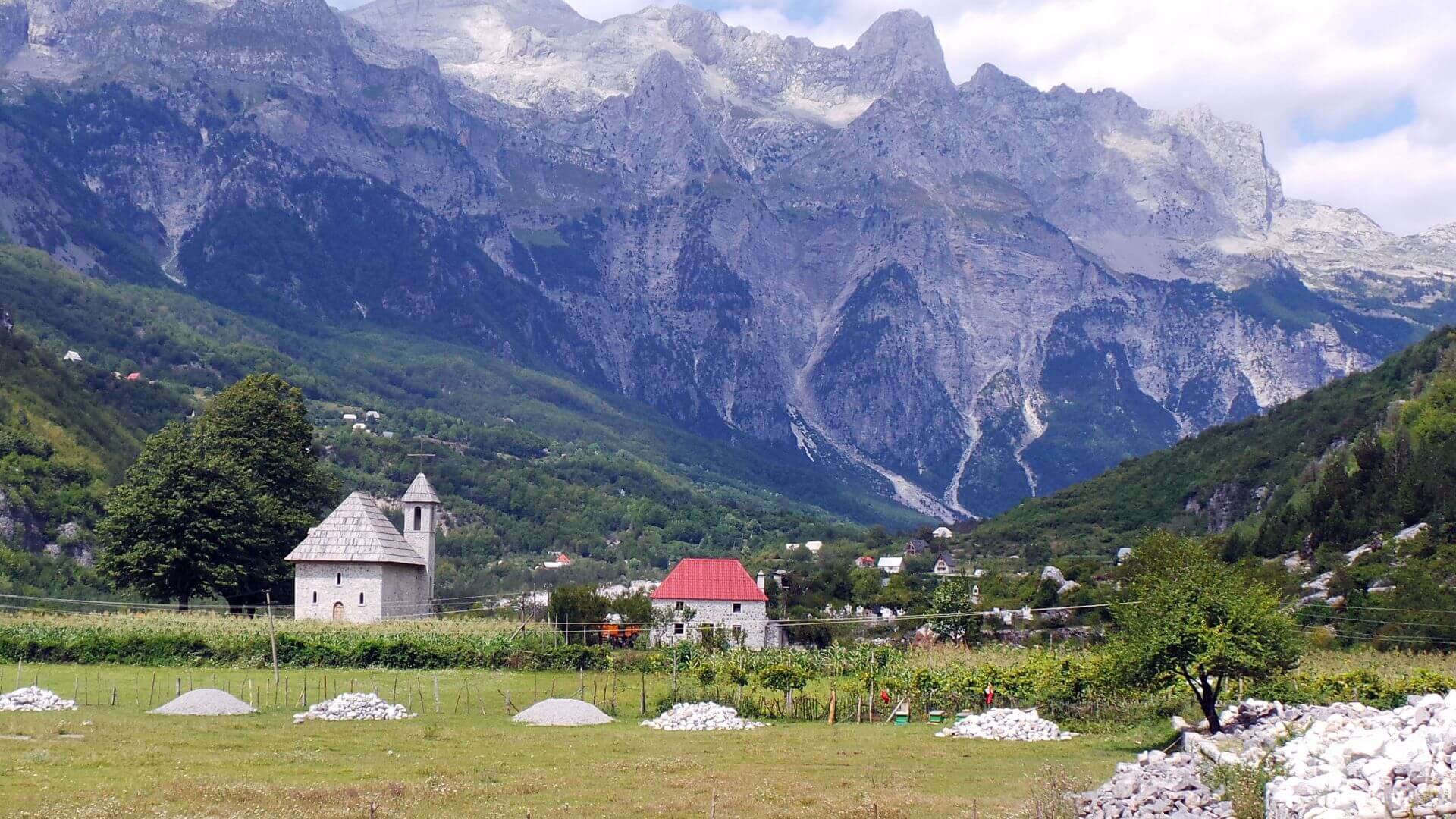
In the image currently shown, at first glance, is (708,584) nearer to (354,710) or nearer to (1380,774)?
(354,710)

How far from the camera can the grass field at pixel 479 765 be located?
93.2 feet

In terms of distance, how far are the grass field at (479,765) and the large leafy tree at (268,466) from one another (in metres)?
28.3

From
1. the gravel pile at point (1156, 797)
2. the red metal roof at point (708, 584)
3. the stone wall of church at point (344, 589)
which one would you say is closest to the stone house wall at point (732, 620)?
the red metal roof at point (708, 584)

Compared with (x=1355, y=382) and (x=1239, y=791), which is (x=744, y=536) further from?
(x=1239, y=791)

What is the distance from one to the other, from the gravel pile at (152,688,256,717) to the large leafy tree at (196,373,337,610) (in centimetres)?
3378

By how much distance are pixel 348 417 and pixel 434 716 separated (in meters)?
158

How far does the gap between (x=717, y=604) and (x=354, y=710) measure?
39.4 meters

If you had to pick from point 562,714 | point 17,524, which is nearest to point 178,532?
point 17,524

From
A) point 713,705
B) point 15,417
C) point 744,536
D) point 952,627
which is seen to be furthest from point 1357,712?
point 744,536

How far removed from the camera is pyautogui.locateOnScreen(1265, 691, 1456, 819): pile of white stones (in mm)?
22875

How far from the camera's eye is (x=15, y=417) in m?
116

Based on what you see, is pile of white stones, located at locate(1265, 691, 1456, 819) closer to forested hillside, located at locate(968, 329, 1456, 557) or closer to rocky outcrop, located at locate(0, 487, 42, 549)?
forested hillside, located at locate(968, 329, 1456, 557)

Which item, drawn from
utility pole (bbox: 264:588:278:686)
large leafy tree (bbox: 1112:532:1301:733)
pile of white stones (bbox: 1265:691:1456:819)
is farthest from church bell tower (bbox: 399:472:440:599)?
pile of white stones (bbox: 1265:691:1456:819)

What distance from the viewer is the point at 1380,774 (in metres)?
23.6
